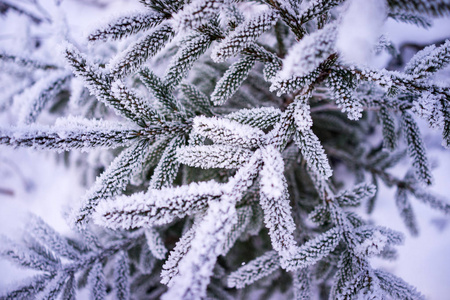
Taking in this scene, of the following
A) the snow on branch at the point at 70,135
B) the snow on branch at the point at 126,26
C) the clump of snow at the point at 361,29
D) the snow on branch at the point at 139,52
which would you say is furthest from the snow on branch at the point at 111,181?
the clump of snow at the point at 361,29

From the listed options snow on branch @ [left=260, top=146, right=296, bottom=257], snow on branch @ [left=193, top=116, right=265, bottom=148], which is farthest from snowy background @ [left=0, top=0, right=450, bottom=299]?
snow on branch @ [left=260, top=146, right=296, bottom=257]

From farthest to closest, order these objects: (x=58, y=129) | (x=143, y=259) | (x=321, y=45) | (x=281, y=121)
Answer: (x=143, y=259) < (x=281, y=121) < (x=58, y=129) < (x=321, y=45)

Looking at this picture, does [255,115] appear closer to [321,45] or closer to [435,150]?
[321,45]

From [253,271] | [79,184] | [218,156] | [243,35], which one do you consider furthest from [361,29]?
[79,184]

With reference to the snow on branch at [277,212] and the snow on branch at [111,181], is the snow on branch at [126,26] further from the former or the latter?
the snow on branch at [277,212]

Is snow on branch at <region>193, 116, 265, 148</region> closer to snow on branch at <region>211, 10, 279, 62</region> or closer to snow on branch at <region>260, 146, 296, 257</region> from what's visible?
snow on branch at <region>260, 146, 296, 257</region>

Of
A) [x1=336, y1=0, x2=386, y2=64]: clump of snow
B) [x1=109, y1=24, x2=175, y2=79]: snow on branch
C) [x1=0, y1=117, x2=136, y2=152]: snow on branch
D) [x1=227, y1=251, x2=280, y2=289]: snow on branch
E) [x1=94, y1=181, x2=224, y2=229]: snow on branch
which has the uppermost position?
[x1=109, y1=24, x2=175, y2=79]: snow on branch

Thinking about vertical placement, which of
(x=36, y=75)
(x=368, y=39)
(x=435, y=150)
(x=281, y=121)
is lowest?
(x=368, y=39)

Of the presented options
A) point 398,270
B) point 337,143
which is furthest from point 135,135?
point 398,270
